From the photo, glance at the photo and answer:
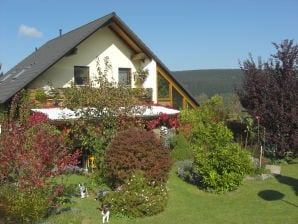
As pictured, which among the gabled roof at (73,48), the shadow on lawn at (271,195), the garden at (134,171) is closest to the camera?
the garden at (134,171)

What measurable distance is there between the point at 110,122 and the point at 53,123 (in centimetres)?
396

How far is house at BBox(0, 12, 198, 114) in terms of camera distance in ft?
69.4

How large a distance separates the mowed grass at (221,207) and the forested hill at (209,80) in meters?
56.5

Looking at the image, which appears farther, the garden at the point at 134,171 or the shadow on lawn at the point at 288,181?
the shadow on lawn at the point at 288,181

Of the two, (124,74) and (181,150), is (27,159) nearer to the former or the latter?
(181,150)

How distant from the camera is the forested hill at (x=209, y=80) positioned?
238ft

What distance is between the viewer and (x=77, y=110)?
1584cm

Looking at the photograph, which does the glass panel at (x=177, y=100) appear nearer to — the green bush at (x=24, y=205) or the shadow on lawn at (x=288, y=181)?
the shadow on lawn at (x=288, y=181)

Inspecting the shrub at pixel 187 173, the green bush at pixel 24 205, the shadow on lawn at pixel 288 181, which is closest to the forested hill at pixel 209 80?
the shrub at pixel 187 173

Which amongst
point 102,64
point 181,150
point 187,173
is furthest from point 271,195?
point 102,64

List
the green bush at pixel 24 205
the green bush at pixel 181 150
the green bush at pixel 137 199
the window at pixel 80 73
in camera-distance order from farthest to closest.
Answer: the window at pixel 80 73 → the green bush at pixel 181 150 → the green bush at pixel 137 199 → the green bush at pixel 24 205

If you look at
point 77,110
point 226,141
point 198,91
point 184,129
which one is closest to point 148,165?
point 226,141

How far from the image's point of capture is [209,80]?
79.4 meters

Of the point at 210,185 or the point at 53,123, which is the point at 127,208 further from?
the point at 53,123
